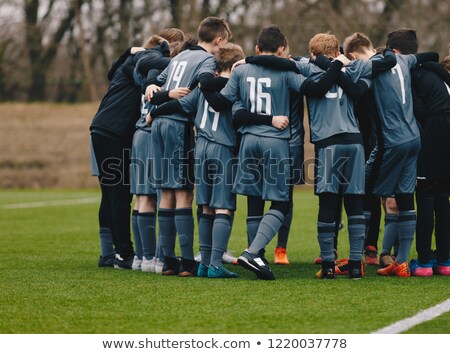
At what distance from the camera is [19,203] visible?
18.0 m

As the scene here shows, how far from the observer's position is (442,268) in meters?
7.57

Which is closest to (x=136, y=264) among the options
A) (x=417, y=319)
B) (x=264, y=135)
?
(x=264, y=135)

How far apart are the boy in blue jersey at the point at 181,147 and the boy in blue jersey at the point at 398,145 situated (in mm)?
1190

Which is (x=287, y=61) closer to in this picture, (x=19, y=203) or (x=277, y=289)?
(x=277, y=289)

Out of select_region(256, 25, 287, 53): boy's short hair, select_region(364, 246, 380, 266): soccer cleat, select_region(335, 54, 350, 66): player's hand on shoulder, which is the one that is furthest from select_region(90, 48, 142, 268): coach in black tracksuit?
select_region(364, 246, 380, 266): soccer cleat

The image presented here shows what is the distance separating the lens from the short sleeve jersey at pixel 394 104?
7.27 m

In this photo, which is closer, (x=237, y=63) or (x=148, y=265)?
(x=237, y=63)

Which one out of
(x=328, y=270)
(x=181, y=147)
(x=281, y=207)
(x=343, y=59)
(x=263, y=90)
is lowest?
(x=328, y=270)

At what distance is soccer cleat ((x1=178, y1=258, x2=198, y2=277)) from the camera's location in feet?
24.8

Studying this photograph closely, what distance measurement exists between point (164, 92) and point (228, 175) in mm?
879

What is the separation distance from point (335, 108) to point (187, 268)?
181 cm

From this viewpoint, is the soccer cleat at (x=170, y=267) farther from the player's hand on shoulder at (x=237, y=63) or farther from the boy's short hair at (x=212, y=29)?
the boy's short hair at (x=212, y=29)

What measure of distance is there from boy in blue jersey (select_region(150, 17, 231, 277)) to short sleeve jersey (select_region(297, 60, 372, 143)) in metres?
0.89

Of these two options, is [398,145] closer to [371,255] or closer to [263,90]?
[263,90]
